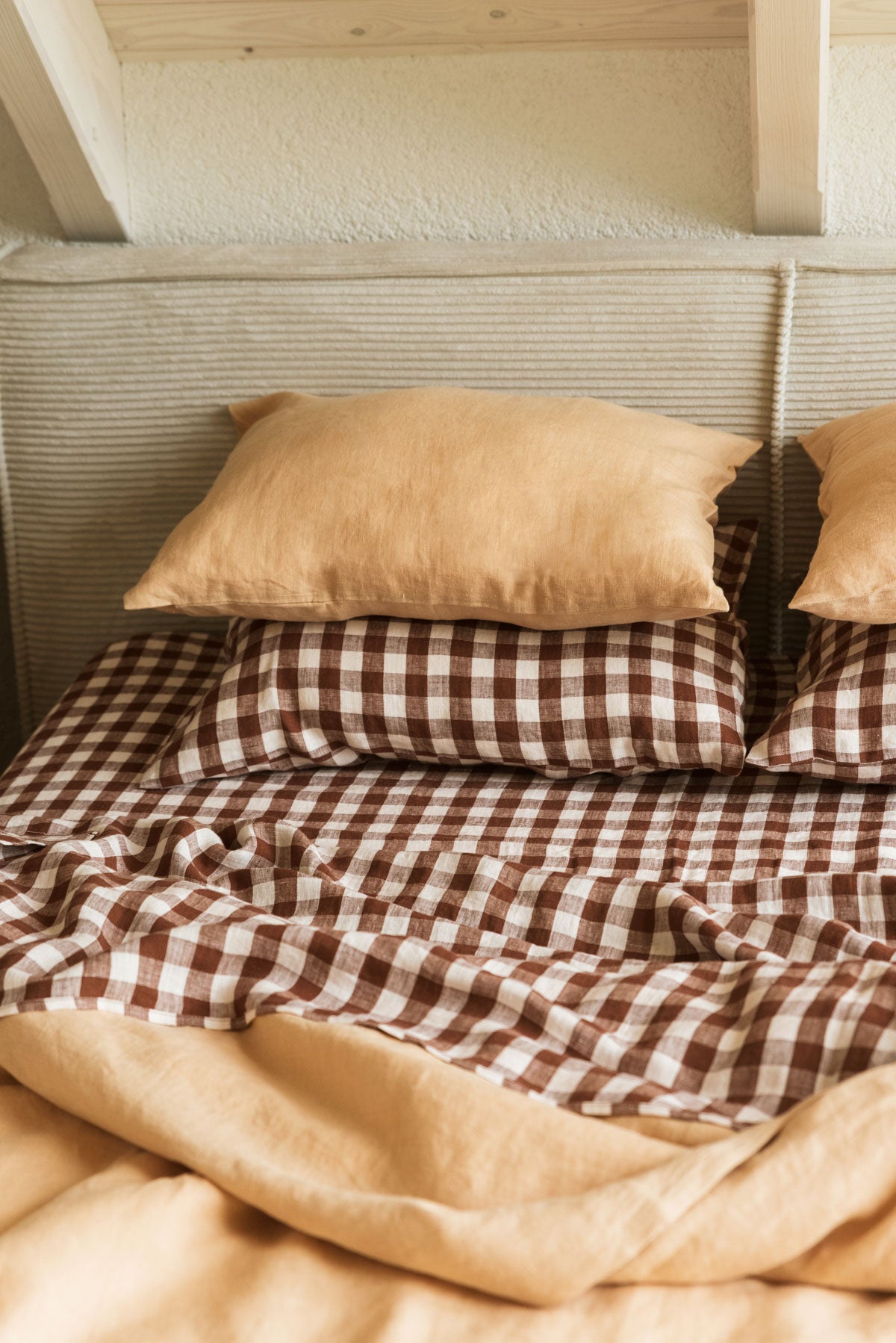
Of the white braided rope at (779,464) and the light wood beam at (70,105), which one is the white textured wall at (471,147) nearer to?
the light wood beam at (70,105)

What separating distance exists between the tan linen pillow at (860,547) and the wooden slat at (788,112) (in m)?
0.43

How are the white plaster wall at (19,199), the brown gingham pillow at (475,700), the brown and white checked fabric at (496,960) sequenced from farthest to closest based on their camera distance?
the white plaster wall at (19,199) → the brown gingham pillow at (475,700) → the brown and white checked fabric at (496,960)

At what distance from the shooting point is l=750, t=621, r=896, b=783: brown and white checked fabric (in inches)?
52.6

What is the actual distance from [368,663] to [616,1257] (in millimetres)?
Answer: 815

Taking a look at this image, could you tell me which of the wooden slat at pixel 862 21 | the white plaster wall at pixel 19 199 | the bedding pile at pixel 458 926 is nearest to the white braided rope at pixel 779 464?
the bedding pile at pixel 458 926

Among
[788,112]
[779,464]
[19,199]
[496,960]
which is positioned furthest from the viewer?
[19,199]

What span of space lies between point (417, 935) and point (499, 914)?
0.29 feet

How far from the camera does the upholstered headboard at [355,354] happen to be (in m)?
1.69

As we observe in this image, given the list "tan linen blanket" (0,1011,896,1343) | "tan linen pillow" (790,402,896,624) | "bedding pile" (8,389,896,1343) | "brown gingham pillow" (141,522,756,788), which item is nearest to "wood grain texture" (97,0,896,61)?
"bedding pile" (8,389,896,1343)

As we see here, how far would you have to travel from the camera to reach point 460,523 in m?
1.39

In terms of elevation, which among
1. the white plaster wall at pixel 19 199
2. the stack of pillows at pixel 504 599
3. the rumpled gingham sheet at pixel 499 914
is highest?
the white plaster wall at pixel 19 199

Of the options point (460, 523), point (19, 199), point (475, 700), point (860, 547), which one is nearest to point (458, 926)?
point (475, 700)

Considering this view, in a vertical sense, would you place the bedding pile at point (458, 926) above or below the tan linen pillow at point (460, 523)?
below

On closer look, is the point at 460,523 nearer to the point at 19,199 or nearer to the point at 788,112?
the point at 788,112
